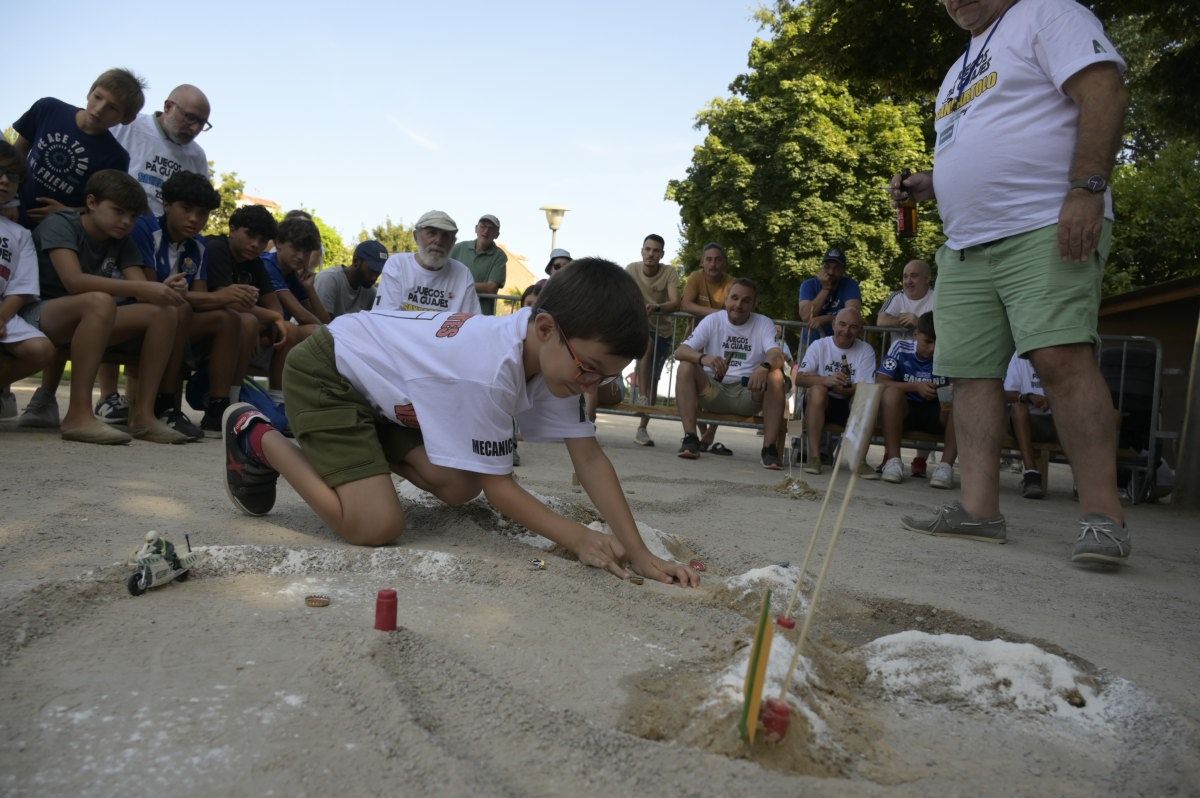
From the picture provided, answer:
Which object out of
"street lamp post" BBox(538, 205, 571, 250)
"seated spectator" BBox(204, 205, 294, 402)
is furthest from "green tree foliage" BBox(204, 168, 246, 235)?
"seated spectator" BBox(204, 205, 294, 402)

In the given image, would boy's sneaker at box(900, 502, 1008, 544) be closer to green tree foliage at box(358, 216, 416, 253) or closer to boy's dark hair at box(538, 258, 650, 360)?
boy's dark hair at box(538, 258, 650, 360)

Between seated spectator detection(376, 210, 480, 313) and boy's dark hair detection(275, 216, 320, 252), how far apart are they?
2.55 ft

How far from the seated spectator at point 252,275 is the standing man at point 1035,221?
3.82m

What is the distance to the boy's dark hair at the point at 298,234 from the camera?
6.75 m

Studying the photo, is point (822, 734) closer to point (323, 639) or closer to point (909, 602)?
point (323, 639)

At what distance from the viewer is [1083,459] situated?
3.48 metres

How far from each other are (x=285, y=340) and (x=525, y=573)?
4.29 metres

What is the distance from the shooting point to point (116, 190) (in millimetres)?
4863

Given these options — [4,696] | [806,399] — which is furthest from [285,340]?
[4,696]

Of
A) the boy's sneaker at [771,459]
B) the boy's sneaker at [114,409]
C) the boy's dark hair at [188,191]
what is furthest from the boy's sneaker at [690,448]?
the boy's sneaker at [114,409]

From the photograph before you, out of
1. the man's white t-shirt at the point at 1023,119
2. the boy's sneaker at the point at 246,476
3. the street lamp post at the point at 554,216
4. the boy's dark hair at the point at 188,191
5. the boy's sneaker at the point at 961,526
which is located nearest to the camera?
the boy's sneaker at the point at 246,476

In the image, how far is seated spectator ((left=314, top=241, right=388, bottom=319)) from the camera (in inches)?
291

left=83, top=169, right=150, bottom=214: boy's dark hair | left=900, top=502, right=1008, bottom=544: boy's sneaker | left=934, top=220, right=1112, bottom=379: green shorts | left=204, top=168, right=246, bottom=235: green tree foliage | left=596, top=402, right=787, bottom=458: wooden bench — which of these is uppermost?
left=204, top=168, right=246, bottom=235: green tree foliage

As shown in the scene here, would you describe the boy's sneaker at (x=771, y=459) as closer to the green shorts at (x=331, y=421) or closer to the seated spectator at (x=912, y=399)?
the seated spectator at (x=912, y=399)
